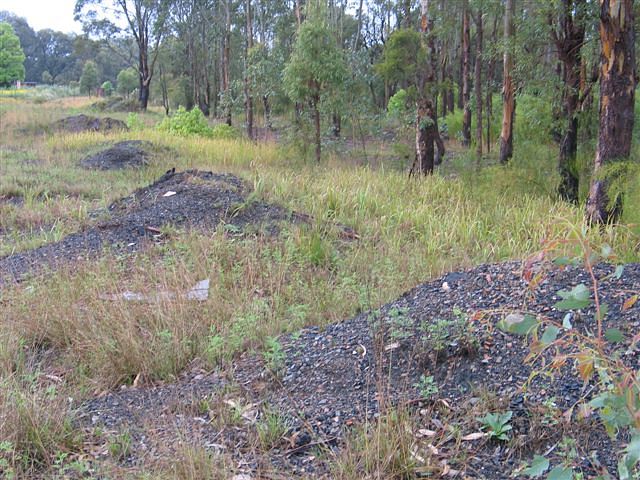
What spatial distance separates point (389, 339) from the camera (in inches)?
137

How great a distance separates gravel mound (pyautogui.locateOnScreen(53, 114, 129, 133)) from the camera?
1894cm

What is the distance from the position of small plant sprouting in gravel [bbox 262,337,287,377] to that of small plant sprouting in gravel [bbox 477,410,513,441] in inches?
45.4

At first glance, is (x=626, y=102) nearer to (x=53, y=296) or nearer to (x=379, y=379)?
(x=379, y=379)

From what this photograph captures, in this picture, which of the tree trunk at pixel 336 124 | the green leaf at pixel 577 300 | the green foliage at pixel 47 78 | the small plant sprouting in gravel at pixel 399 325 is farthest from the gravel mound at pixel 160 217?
the green foliage at pixel 47 78

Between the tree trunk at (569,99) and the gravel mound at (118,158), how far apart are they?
7699 mm

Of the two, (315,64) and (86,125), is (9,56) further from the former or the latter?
(315,64)

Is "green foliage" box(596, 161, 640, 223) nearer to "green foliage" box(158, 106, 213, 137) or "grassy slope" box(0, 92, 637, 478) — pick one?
"grassy slope" box(0, 92, 637, 478)

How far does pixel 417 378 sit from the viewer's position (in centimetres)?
318

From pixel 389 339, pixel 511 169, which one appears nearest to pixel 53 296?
pixel 389 339

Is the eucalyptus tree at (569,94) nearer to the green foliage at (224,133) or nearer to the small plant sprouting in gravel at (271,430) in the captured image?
the small plant sprouting in gravel at (271,430)

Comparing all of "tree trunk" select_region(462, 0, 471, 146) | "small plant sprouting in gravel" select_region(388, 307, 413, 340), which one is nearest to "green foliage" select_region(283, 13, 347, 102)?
"tree trunk" select_region(462, 0, 471, 146)

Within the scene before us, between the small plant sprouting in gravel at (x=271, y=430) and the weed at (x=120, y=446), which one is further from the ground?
the small plant sprouting in gravel at (x=271, y=430)

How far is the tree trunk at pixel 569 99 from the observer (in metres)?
8.87

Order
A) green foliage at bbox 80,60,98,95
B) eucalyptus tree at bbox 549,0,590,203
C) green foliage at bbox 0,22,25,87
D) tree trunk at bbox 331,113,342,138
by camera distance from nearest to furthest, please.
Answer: eucalyptus tree at bbox 549,0,590,203, tree trunk at bbox 331,113,342,138, green foliage at bbox 80,60,98,95, green foliage at bbox 0,22,25,87
